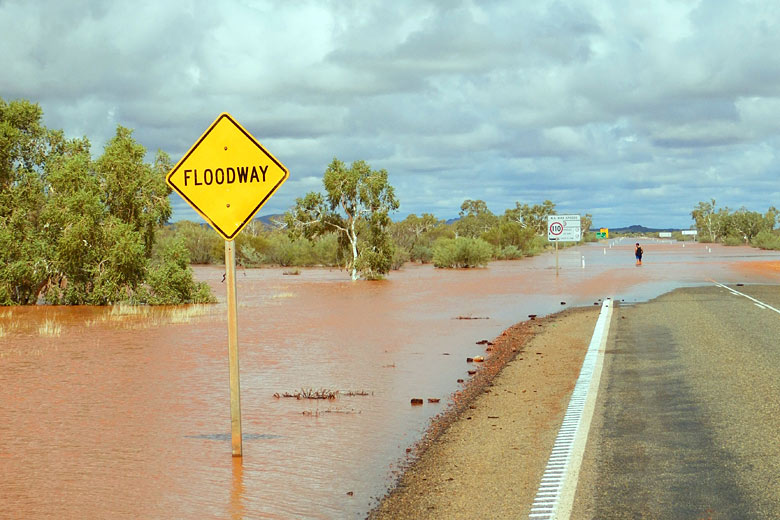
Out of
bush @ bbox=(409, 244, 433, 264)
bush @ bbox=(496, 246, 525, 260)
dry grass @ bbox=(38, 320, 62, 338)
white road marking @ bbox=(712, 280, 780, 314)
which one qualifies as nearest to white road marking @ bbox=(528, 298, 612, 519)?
white road marking @ bbox=(712, 280, 780, 314)

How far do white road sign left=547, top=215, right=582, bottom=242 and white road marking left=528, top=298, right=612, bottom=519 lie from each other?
42.1 m

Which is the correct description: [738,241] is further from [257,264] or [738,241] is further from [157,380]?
[157,380]

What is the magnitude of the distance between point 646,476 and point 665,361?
6.87 metres

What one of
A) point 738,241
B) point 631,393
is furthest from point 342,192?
point 738,241

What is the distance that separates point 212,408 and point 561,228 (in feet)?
149

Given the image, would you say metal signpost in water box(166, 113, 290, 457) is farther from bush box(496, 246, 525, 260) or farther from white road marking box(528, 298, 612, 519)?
bush box(496, 246, 525, 260)

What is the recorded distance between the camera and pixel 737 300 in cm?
2548

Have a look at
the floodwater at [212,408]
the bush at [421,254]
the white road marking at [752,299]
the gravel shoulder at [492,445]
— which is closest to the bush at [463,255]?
the bush at [421,254]

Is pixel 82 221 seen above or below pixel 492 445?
above

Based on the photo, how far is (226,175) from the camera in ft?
26.3

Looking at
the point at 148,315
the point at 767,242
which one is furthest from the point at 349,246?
the point at 767,242

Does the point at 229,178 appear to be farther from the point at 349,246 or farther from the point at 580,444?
the point at 349,246

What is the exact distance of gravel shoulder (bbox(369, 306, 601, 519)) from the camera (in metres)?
6.36

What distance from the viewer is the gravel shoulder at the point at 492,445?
6359mm
